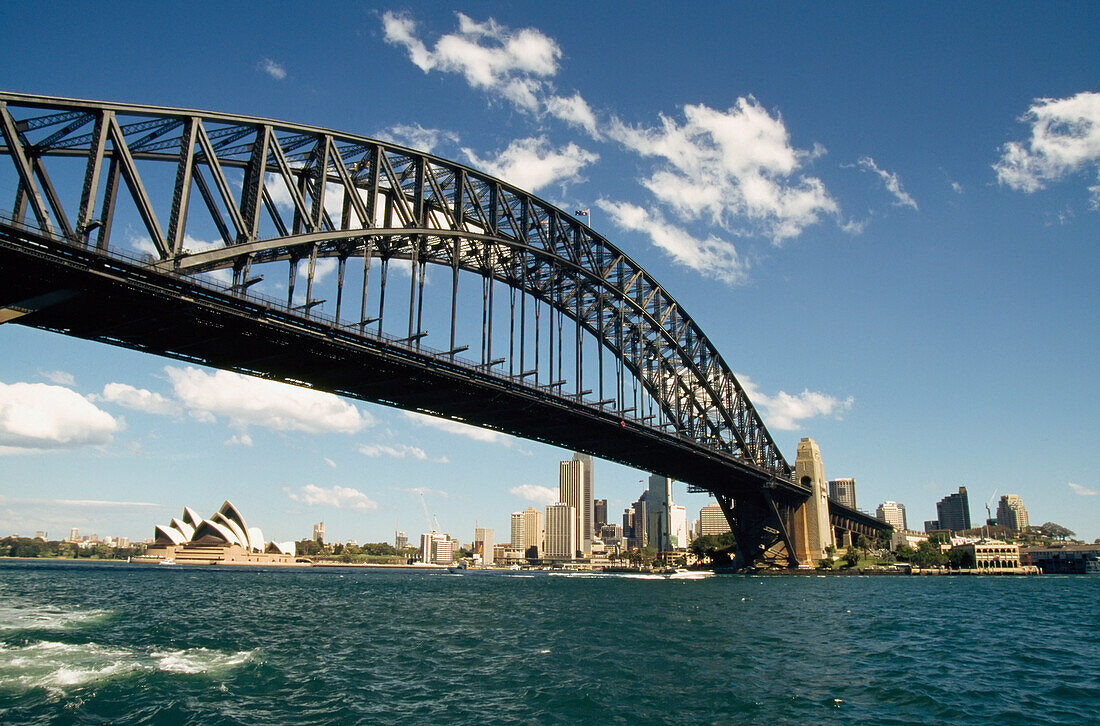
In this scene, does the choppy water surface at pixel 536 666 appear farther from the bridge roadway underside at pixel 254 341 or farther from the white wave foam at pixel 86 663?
the bridge roadway underside at pixel 254 341

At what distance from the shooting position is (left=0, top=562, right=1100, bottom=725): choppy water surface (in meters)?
18.8

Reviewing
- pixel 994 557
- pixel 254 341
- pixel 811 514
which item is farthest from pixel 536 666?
pixel 994 557

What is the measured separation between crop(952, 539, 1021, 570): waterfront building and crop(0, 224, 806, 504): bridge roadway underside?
3795 inches

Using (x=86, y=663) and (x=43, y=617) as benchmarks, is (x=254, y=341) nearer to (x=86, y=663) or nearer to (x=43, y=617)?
(x=43, y=617)

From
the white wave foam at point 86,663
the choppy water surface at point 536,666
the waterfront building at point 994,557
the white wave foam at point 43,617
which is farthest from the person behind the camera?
the waterfront building at point 994,557

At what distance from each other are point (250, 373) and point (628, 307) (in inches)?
2108

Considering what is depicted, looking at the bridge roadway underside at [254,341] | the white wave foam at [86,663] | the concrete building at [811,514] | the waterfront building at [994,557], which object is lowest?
the waterfront building at [994,557]

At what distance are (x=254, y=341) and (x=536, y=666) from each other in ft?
105

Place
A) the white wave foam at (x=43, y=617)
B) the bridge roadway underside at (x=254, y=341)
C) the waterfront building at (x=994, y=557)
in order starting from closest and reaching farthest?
the white wave foam at (x=43, y=617) < the bridge roadway underside at (x=254, y=341) < the waterfront building at (x=994, y=557)

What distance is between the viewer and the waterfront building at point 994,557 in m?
142

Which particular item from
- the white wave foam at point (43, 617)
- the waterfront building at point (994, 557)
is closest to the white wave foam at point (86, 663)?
the white wave foam at point (43, 617)

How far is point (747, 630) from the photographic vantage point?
119ft

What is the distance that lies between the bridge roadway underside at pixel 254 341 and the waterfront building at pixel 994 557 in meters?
96.4

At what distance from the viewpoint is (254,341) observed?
48250mm
